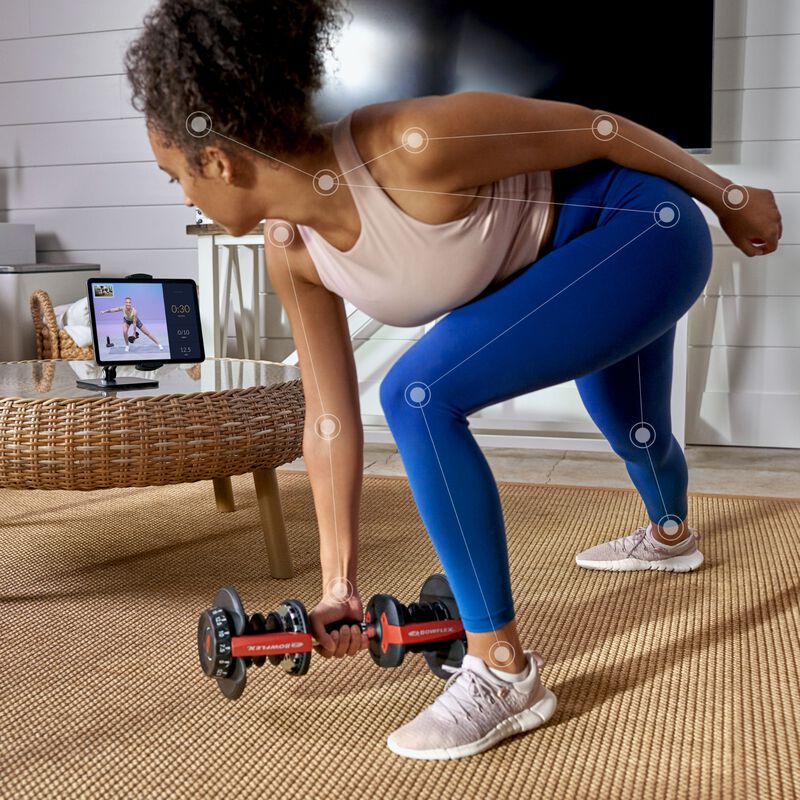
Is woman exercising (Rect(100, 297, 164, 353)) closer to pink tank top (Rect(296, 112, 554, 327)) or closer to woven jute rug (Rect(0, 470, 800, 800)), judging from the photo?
woven jute rug (Rect(0, 470, 800, 800))

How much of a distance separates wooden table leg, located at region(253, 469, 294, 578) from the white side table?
124 cm

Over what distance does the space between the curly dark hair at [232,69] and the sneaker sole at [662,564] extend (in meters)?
1.00

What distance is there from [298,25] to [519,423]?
2.13 metres

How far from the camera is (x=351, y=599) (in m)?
1.09

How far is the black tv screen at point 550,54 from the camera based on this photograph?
8.54 ft

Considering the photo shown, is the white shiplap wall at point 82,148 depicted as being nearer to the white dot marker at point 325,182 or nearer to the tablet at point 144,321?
the tablet at point 144,321

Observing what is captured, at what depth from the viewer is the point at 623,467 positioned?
2.58 metres

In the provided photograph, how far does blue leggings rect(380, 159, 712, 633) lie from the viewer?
981 millimetres

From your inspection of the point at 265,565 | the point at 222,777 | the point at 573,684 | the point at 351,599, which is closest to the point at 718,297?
the point at 265,565

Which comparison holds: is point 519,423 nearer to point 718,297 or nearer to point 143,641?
point 718,297

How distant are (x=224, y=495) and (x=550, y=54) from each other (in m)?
1.49

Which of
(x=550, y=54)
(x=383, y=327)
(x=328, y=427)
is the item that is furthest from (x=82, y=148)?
(x=328, y=427)

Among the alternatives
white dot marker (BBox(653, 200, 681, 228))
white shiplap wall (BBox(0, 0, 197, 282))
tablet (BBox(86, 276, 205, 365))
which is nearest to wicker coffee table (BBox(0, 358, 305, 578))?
tablet (BBox(86, 276, 205, 365))

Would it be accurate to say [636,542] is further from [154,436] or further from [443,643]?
[154,436]
